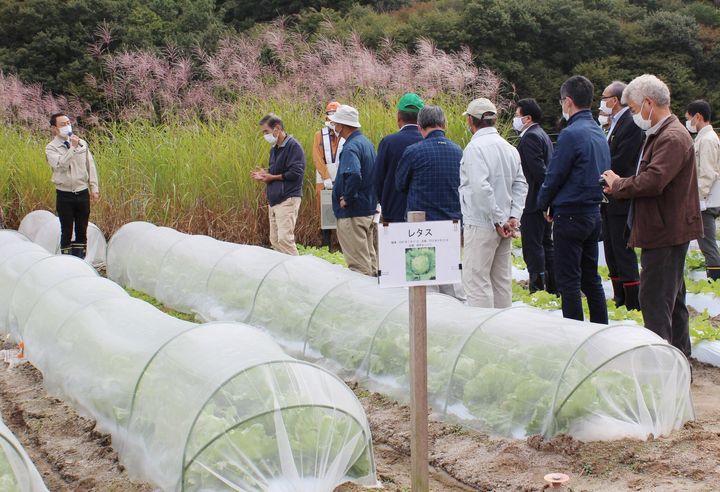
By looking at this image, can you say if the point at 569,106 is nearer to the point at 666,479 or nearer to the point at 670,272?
the point at 670,272

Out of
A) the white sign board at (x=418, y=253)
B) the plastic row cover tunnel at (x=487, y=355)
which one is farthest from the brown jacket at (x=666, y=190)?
the white sign board at (x=418, y=253)

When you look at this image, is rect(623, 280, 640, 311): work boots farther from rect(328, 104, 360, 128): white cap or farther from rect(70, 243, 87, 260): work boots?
rect(70, 243, 87, 260): work boots

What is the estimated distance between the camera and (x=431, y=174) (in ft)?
21.9

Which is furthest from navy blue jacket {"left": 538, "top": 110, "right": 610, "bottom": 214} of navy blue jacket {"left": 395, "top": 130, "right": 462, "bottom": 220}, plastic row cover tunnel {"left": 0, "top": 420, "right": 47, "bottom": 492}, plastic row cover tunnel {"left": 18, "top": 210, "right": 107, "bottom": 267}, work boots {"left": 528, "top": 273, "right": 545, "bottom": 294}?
plastic row cover tunnel {"left": 18, "top": 210, "right": 107, "bottom": 267}

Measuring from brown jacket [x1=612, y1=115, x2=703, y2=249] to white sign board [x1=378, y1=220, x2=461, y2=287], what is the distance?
1.85 meters

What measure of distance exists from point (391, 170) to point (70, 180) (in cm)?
426

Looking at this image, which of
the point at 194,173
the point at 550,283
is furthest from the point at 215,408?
the point at 194,173

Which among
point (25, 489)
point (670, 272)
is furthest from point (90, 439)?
point (670, 272)

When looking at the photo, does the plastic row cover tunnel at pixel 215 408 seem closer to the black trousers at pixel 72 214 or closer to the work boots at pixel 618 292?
the work boots at pixel 618 292

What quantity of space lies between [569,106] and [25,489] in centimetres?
423

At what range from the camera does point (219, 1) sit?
90.3 ft

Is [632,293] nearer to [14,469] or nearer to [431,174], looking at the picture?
[431,174]

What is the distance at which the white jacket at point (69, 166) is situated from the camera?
31.9 ft

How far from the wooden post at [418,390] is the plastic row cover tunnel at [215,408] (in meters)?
0.38
